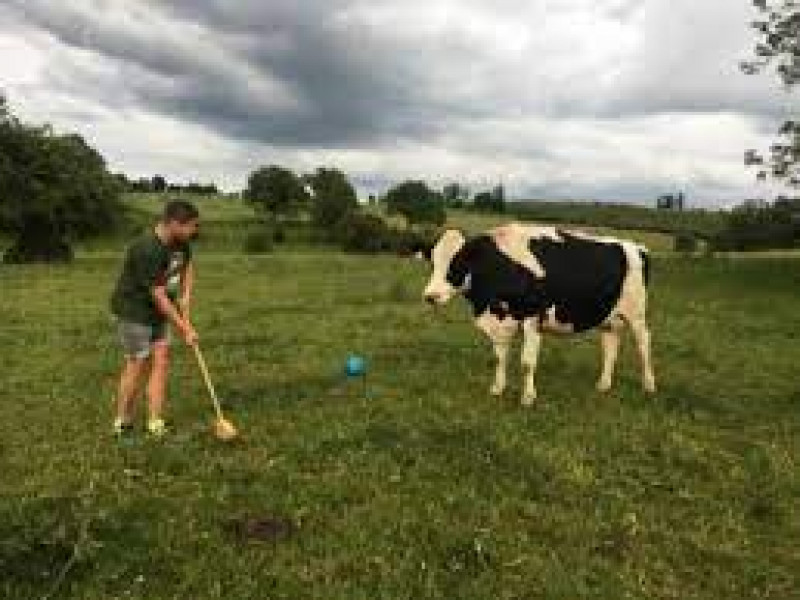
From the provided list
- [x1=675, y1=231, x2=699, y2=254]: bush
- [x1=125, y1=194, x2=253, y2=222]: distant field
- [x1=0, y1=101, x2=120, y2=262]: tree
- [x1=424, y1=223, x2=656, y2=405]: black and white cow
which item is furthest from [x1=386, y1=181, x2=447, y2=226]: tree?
[x1=424, y1=223, x2=656, y2=405]: black and white cow

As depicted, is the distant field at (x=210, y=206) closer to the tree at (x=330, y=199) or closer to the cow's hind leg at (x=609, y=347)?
the tree at (x=330, y=199)

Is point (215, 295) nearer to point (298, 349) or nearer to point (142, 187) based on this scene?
point (298, 349)

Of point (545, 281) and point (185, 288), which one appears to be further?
point (545, 281)

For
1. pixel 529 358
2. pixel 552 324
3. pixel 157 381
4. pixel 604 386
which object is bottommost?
pixel 604 386

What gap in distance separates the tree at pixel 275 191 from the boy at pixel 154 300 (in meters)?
94.7

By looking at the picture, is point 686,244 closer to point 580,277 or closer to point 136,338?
point 580,277

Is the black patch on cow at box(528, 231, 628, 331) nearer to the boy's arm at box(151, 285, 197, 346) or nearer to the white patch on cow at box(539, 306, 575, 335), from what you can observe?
the white patch on cow at box(539, 306, 575, 335)

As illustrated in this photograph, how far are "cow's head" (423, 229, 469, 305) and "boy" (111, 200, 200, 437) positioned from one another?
460 centimetres

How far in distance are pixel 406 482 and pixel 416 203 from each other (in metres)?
101

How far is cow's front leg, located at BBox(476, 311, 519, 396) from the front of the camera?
18891 mm

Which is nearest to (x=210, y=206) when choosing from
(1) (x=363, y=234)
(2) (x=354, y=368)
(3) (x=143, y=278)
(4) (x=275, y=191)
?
(4) (x=275, y=191)

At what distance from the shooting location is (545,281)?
1864 cm

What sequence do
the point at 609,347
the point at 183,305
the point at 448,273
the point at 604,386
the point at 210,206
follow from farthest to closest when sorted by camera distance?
the point at 210,206
the point at 609,347
the point at 604,386
the point at 448,273
the point at 183,305

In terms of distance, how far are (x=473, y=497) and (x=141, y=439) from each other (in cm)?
459
